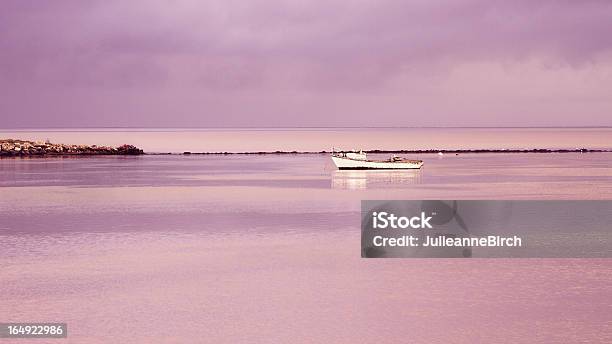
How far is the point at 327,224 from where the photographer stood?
3547 cm

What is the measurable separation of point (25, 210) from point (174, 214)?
7739mm

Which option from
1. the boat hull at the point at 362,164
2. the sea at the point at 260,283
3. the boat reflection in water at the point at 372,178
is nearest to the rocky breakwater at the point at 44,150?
the boat hull at the point at 362,164

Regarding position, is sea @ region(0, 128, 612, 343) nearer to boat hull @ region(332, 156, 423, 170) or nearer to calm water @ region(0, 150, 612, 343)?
calm water @ region(0, 150, 612, 343)

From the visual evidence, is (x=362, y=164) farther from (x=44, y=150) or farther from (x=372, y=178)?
(x=44, y=150)

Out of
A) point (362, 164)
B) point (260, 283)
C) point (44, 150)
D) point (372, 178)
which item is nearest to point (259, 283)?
point (260, 283)

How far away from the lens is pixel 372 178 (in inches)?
2633

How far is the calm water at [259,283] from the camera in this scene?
17.5 metres

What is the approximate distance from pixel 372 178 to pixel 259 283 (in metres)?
44.8

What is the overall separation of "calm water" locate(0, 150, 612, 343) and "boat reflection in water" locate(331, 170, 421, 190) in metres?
14.5

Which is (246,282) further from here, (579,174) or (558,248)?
(579,174)

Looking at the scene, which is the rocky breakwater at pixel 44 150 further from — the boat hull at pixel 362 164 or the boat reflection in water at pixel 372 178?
the boat reflection in water at pixel 372 178

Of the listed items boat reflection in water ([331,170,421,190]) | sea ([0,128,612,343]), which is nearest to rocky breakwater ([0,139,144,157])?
boat reflection in water ([331,170,421,190])

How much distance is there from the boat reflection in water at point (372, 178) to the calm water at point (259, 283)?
47.7 ft

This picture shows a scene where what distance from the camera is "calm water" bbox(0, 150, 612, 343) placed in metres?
17.5
